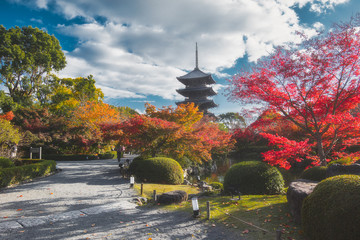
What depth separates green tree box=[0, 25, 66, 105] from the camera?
2264 centimetres

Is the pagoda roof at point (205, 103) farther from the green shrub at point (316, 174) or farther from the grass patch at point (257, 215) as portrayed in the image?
the grass patch at point (257, 215)

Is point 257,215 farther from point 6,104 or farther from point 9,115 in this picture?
point 6,104

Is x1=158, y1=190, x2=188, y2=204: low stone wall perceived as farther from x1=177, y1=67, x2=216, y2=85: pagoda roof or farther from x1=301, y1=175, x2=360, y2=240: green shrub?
x1=177, y1=67, x2=216, y2=85: pagoda roof

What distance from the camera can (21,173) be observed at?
374 inches

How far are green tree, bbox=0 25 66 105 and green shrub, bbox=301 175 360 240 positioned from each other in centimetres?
2866

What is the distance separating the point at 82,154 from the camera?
74.2ft

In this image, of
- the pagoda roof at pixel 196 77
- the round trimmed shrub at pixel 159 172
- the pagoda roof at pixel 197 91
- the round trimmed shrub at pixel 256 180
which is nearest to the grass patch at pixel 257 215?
the round trimmed shrub at pixel 256 180

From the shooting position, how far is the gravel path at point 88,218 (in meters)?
4.34

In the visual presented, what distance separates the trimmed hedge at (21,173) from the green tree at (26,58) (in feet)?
55.1

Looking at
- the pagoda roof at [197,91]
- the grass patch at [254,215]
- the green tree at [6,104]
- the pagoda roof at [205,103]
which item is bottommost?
the grass patch at [254,215]

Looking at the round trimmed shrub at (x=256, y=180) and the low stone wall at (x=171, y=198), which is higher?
the round trimmed shrub at (x=256, y=180)

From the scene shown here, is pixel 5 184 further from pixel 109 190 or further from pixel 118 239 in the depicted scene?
pixel 118 239

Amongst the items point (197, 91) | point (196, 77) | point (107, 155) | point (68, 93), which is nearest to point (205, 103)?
point (197, 91)

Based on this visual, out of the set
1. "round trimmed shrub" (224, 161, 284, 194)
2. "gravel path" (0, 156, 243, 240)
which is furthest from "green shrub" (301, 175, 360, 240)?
"round trimmed shrub" (224, 161, 284, 194)
